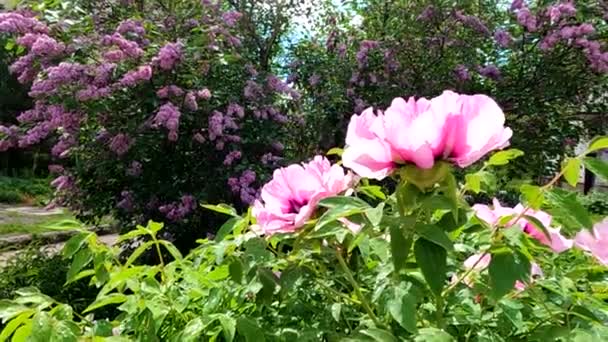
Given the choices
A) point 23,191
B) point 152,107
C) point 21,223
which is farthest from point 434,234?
point 23,191

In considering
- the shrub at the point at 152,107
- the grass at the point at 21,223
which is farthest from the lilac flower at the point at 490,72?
the grass at the point at 21,223

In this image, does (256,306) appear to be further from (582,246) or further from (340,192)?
(582,246)

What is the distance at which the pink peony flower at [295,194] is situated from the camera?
0.88m

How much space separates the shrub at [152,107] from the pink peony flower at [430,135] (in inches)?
134

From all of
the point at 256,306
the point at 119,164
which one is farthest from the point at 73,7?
the point at 256,306

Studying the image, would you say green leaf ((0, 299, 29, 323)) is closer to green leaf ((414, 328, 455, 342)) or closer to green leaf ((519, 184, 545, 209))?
green leaf ((414, 328, 455, 342))

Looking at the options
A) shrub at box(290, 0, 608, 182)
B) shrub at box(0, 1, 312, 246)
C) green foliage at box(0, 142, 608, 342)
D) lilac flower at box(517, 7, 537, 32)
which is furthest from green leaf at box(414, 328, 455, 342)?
lilac flower at box(517, 7, 537, 32)

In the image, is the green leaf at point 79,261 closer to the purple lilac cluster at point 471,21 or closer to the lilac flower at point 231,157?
the lilac flower at point 231,157

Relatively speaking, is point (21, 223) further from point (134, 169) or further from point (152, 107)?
point (152, 107)

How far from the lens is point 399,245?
2.48 feet

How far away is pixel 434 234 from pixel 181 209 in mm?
3706

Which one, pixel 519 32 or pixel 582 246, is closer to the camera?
pixel 582 246

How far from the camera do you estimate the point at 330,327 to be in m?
0.91

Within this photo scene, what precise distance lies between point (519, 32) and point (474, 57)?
1.53ft
